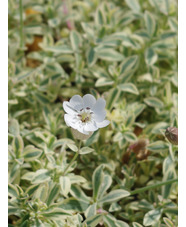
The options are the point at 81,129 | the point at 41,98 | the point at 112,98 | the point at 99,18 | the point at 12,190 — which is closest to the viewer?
the point at 81,129

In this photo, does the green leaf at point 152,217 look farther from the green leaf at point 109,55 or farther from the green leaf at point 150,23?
the green leaf at point 150,23

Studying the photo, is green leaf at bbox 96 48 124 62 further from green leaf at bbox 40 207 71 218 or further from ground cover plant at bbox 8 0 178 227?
green leaf at bbox 40 207 71 218

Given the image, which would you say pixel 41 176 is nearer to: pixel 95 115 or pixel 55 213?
pixel 55 213

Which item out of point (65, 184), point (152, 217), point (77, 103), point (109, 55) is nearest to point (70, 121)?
point (77, 103)

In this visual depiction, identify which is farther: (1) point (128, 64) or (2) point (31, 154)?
(1) point (128, 64)

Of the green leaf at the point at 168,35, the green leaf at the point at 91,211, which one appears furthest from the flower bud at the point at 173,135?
the green leaf at the point at 168,35

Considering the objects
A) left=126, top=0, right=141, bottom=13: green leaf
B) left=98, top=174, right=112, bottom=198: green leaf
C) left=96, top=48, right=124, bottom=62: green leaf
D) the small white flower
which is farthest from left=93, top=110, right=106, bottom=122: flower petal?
left=126, top=0, right=141, bottom=13: green leaf
